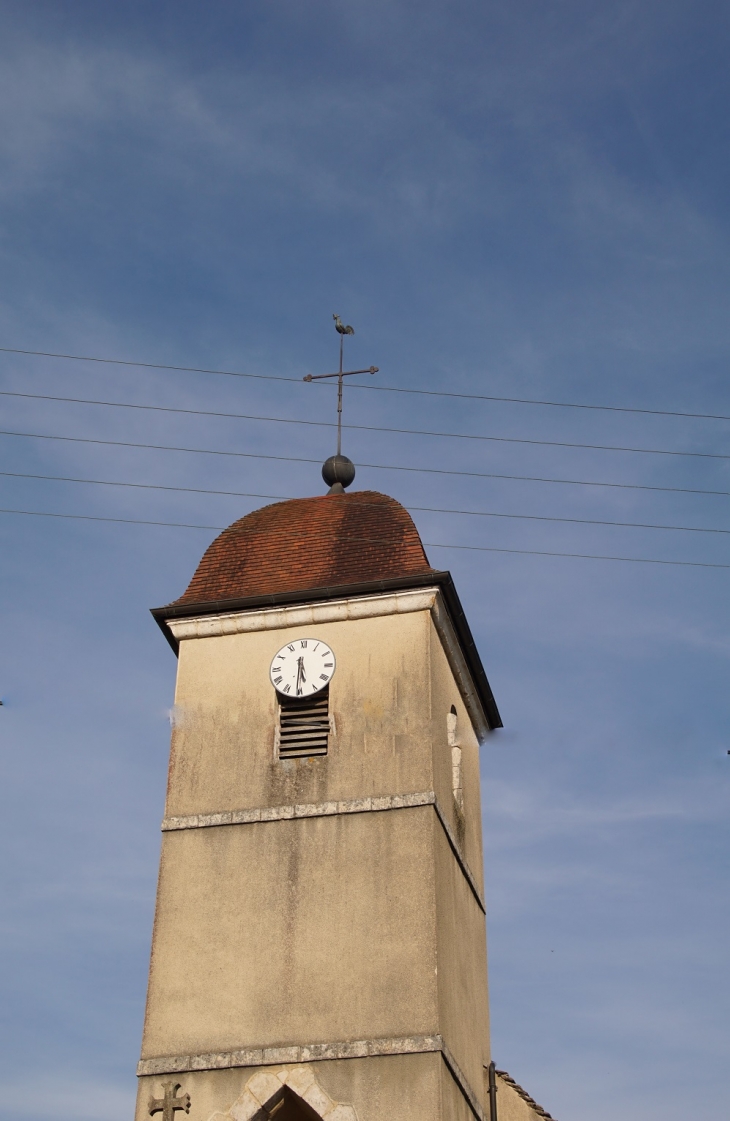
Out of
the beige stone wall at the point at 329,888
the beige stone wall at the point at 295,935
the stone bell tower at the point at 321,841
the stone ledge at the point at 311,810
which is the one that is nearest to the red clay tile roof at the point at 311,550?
the stone bell tower at the point at 321,841

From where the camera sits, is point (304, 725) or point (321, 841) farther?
point (304, 725)

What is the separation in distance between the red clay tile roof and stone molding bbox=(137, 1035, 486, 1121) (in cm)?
560

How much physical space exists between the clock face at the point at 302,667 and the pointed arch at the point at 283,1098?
442cm

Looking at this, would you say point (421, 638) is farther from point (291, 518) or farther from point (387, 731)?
point (291, 518)

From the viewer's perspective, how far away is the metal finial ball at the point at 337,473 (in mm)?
21047

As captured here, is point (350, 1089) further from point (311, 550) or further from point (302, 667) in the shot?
point (311, 550)

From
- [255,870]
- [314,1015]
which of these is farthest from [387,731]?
[314,1015]

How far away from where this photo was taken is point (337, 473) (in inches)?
829

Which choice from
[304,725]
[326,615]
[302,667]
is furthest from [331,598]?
[304,725]

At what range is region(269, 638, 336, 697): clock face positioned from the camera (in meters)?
17.4

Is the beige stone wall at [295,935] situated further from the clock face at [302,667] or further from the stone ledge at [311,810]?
the clock face at [302,667]

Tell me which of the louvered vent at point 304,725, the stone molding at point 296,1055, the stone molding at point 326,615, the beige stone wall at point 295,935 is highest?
the stone molding at point 326,615

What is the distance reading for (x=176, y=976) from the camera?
15.8 m

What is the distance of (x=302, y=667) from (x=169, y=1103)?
5.38 metres
